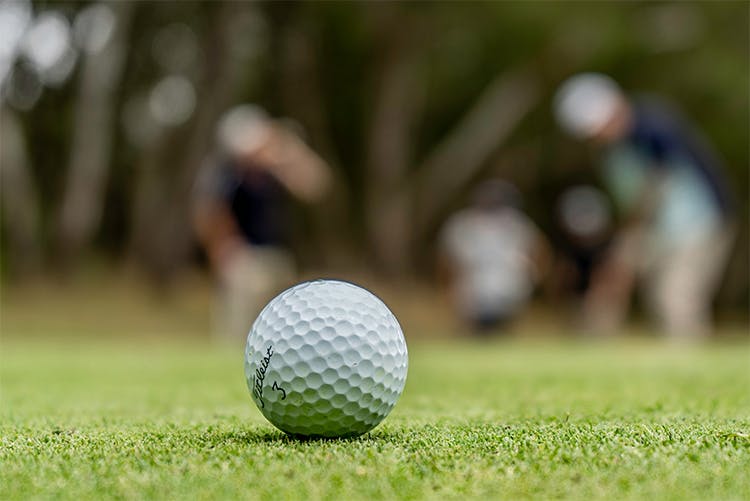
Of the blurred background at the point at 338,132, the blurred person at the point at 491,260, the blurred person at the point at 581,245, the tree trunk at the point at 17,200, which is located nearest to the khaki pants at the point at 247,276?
the blurred person at the point at 491,260

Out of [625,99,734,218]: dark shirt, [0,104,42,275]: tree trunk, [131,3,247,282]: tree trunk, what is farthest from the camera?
[0,104,42,275]: tree trunk

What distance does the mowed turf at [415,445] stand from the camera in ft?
8.35

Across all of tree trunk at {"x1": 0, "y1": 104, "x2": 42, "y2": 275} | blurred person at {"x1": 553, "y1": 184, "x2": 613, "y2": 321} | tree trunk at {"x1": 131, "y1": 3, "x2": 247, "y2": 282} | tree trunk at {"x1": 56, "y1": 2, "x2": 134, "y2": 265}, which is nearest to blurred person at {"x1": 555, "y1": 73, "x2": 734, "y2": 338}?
blurred person at {"x1": 553, "y1": 184, "x2": 613, "y2": 321}

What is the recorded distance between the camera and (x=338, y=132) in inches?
1004

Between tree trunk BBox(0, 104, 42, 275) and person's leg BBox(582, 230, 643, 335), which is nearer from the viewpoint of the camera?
person's leg BBox(582, 230, 643, 335)

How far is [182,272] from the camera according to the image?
794 inches

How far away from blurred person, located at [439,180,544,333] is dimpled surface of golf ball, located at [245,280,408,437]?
1069cm

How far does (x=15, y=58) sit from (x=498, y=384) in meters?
16.2

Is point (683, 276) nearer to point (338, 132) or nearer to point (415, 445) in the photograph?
point (415, 445)

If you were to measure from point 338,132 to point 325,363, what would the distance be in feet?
73.2

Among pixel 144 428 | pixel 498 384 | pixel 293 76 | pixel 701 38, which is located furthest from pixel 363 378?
pixel 701 38

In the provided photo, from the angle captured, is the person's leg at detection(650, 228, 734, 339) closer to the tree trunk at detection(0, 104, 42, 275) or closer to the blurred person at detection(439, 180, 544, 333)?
the blurred person at detection(439, 180, 544, 333)

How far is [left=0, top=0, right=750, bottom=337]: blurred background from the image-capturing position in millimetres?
18781

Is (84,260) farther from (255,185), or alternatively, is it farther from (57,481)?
(57,481)
